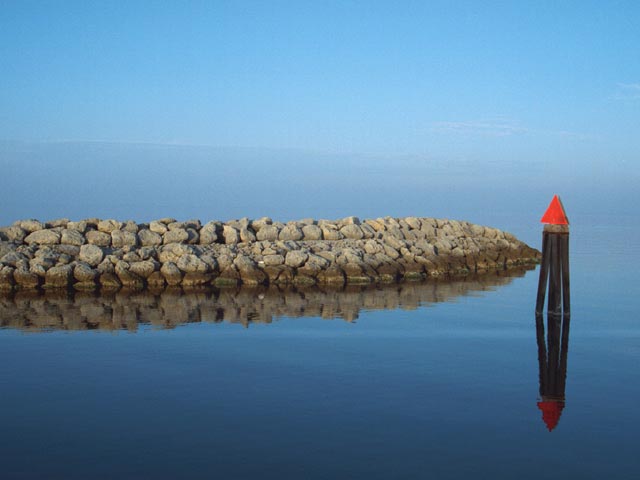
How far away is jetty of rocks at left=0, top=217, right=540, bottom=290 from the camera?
19.4m

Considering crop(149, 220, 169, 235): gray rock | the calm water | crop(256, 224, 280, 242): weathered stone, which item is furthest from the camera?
crop(256, 224, 280, 242): weathered stone

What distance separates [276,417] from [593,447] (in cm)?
338

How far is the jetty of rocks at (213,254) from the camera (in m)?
19.4

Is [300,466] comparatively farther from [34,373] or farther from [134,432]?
[34,373]

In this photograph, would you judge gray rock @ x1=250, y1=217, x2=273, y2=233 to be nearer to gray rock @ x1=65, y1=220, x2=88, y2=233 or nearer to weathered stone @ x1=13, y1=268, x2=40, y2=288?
gray rock @ x1=65, y1=220, x2=88, y2=233

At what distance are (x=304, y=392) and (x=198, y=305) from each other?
793cm

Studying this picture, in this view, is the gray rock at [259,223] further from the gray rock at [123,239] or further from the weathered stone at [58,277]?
the weathered stone at [58,277]

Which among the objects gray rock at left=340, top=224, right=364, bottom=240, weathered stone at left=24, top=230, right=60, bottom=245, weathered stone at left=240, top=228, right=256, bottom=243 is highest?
gray rock at left=340, top=224, right=364, bottom=240

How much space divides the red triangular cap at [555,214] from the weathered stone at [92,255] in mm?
11601

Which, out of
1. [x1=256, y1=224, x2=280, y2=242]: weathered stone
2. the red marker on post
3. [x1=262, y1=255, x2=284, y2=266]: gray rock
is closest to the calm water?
the red marker on post

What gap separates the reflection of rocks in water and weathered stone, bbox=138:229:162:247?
2.78 metres

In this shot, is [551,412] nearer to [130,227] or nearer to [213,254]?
[213,254]

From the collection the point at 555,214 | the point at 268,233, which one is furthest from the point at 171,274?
the point at 555,214

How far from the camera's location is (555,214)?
1439 centimetres
